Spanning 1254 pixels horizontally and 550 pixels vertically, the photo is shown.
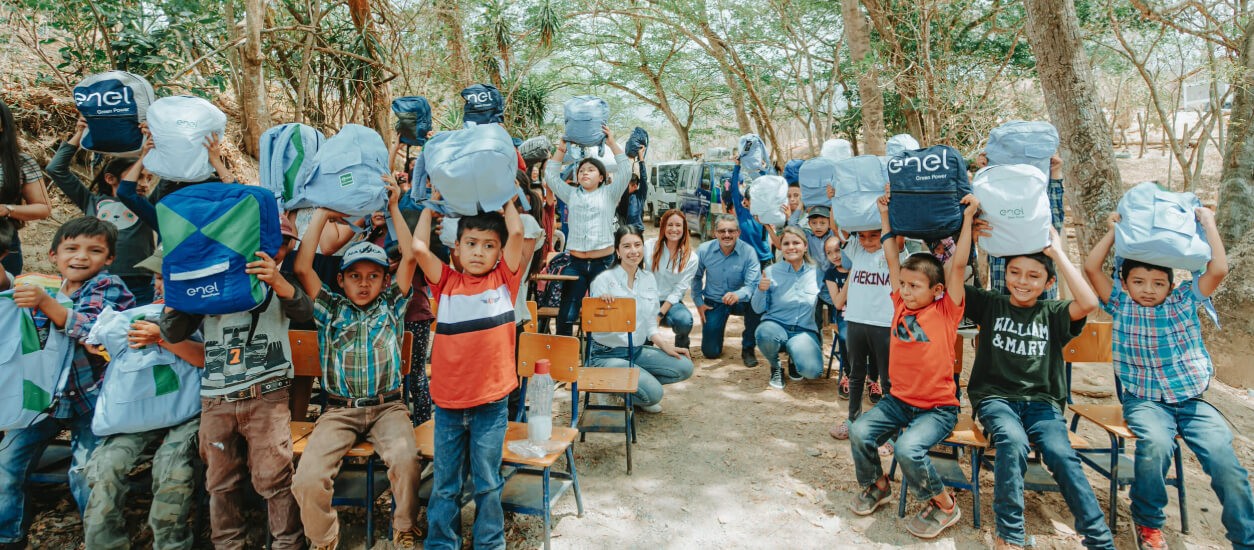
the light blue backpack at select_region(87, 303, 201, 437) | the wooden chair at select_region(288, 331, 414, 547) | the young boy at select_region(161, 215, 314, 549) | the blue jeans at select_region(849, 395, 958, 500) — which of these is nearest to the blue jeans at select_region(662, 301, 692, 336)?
the blue jeans at select_region(849, 395, 958, 500)

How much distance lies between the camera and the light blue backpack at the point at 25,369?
275cm

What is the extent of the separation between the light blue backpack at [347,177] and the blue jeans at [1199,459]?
3501 millimetres

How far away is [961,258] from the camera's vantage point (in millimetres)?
2943

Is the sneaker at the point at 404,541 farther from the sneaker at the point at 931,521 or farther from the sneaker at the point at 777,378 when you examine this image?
the sneaker at the point at 777,378

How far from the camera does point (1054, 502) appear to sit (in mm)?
3209

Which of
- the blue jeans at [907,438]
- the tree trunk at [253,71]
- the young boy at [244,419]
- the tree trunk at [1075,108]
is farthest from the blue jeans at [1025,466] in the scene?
the tree trunk at [253,71]

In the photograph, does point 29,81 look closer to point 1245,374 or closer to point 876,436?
point 876,436

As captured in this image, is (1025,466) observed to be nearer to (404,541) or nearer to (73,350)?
(404,541)

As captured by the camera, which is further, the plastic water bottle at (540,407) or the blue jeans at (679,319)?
the blue jeans at (679,319)

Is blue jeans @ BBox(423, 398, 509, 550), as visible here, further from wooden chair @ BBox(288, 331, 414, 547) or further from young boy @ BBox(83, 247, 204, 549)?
young boy @ BBox(83, 247, 204, 549)

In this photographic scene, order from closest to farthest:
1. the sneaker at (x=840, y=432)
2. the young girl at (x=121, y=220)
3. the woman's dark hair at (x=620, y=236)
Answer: the young girl at (x=121, y=220), the sneaker at (x=840, y=432), the woman's dark hair at (x=620, y=236)

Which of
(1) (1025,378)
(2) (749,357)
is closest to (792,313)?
(2) (749,357)

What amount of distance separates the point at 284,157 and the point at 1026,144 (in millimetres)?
3617

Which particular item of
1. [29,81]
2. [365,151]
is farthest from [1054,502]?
[29,81]
